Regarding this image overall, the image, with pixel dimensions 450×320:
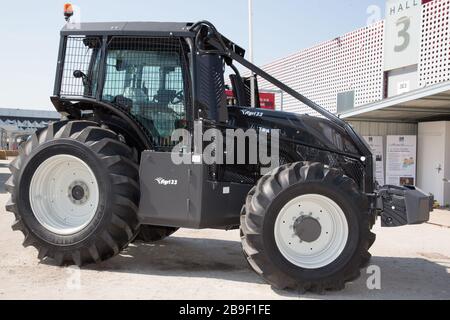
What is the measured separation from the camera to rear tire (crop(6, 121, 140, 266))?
5.37 metres

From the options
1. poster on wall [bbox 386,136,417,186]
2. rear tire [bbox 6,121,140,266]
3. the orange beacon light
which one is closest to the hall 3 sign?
poster on wall [bbox 386,136,417,186]

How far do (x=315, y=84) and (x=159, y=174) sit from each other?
58.1 ft

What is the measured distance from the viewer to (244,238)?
5020 mm

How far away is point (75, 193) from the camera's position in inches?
228

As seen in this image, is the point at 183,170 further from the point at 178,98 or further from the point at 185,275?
the point at 185,275

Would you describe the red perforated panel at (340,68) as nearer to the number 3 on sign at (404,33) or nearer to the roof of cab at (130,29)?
the number 3 on sign at (404,33)

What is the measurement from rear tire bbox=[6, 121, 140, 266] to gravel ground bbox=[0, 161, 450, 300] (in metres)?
0.32

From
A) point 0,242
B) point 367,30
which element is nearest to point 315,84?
point 367,30

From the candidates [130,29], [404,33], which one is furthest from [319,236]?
[404,33]

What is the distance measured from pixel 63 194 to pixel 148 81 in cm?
172

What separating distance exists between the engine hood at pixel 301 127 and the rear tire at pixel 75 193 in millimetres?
1450

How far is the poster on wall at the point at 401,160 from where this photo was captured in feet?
47.8

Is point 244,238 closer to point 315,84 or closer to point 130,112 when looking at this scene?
point 130,112

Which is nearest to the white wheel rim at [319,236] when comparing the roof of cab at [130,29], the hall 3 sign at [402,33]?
the roof of cab at [130,29]
